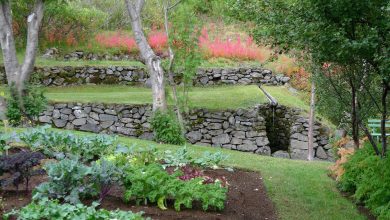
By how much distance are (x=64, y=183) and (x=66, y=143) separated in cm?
193

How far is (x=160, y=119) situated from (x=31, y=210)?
7.69 m

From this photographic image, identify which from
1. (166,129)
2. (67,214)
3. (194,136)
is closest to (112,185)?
(67,214)

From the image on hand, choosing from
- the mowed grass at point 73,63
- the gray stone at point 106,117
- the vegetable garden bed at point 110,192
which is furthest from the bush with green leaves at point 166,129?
the mowed grass at point 73,63

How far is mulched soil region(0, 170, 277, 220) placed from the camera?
5973 mm

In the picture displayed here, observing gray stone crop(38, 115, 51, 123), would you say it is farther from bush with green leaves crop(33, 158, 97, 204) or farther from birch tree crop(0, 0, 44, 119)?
bush with green leaves crop(33, 158, 97, 204)

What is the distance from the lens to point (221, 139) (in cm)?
1485

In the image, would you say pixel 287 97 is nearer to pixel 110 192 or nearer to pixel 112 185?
pixel 110 192

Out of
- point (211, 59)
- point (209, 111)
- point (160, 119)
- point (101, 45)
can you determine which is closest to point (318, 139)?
point (209, 111)

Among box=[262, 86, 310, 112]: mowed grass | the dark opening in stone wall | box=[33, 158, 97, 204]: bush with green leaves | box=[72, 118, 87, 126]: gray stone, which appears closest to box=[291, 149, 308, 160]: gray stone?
the dark opening in stone wall

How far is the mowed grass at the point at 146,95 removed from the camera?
15.2m

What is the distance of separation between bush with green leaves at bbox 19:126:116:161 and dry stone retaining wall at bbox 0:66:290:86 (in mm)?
10565

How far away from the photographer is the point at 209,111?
1494cm

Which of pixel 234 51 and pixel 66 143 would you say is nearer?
pixel 66 143

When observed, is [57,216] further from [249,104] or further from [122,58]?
[122,58]
